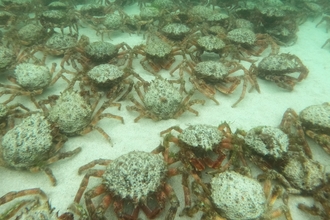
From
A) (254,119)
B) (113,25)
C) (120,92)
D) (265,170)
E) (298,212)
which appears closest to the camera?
(298,212)

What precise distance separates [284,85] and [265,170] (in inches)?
130

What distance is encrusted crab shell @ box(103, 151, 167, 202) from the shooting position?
3.28 m

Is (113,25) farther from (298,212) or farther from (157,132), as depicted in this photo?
(298,212)

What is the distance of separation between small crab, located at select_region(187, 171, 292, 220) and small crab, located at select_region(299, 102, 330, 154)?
1650 mm

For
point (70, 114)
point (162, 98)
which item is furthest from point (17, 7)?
point (162, 98)

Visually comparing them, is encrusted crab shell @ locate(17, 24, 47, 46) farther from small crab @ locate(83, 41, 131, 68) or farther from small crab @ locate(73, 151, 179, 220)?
small crab @ locate(73, 151, 179, 220)

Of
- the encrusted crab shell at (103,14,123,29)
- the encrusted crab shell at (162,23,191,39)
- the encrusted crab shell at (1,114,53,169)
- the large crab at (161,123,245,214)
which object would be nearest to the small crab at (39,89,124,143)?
the encrusted crab shell at (1,114,53,169)

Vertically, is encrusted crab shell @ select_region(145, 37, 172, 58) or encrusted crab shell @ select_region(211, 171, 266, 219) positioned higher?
encrusted crab shell @ select_region(211, 171, 266, 219)

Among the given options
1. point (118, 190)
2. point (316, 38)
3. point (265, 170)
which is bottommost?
point (316, 38)

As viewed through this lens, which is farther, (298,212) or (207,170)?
(207,170)

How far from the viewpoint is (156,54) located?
6461 millimetres

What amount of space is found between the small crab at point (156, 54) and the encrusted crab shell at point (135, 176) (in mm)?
3663

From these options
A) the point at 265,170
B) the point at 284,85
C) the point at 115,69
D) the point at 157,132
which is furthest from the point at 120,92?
the point at 284,85

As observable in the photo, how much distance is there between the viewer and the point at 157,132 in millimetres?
5102
